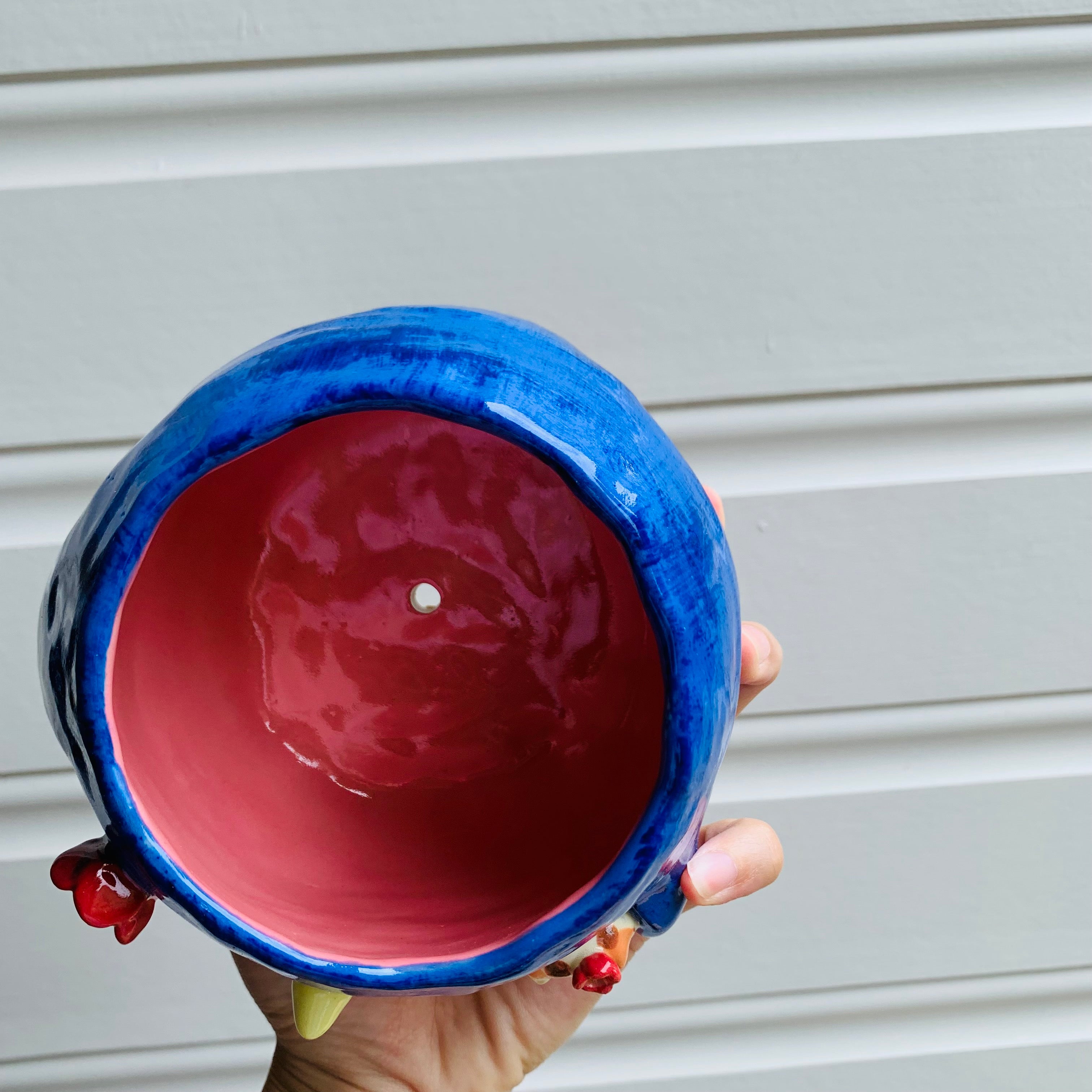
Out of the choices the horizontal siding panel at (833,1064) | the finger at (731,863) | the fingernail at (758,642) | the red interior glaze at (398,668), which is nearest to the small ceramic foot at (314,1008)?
→ the red interior glaze at (398,668)

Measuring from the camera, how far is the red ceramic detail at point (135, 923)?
38 centimetres

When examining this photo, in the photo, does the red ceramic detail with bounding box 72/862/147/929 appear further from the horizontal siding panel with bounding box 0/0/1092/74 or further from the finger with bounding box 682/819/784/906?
the horizontal siding panel with bounding box 0/0/1092/74

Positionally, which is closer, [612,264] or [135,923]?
[135,923]

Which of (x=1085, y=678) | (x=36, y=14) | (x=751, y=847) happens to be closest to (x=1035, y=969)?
(x=1085, y=678)

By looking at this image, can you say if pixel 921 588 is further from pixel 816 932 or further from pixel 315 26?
pixel 315 26

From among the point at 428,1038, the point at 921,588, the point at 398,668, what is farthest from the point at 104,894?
the point at 921,588

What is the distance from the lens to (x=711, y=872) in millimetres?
430

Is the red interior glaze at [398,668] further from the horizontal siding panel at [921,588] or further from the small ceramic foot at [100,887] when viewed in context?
the horizontal siding panel at [921,588]

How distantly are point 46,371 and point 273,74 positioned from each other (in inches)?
9.1

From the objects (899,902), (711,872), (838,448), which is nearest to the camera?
(711,872)

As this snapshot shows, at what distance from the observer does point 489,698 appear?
528mm

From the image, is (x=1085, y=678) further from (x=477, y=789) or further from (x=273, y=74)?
(x=273, y=74)

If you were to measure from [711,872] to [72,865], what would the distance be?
0.84 feet

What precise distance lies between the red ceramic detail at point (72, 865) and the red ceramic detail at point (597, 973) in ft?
0.63
